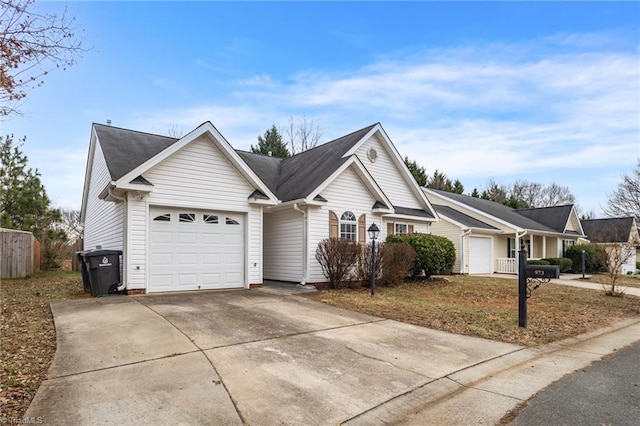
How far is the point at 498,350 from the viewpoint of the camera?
601cm

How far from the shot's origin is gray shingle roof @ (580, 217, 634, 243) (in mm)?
33719

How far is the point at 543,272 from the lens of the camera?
7.13 meters

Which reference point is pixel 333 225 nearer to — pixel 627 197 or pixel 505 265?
pixel 505 265

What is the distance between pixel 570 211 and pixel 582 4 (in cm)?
2254

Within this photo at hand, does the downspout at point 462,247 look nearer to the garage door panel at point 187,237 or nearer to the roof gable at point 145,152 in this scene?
the roof gable at point 145,152

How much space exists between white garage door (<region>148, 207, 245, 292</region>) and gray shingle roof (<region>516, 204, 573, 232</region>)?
26070 mm

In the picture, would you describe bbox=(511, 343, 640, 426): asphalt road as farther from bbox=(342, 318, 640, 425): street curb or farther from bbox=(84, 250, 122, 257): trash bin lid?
bbox=(84, 250, 122, 257): trash bin lid

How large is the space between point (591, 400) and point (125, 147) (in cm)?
1273

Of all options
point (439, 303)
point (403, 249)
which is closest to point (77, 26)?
point (439, 303)

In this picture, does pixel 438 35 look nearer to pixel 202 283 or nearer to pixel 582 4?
pixel 582 4

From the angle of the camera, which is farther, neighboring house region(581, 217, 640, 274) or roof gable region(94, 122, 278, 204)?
neighboring house region(581, 217, 640, 274)

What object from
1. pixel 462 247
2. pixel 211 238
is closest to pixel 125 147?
pixel 211 238

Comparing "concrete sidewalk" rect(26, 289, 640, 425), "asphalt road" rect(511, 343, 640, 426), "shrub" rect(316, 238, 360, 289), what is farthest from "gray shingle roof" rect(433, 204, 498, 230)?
"asphalt road" rect(511, 343, 640, 426)

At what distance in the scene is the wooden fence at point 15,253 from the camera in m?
15.4
